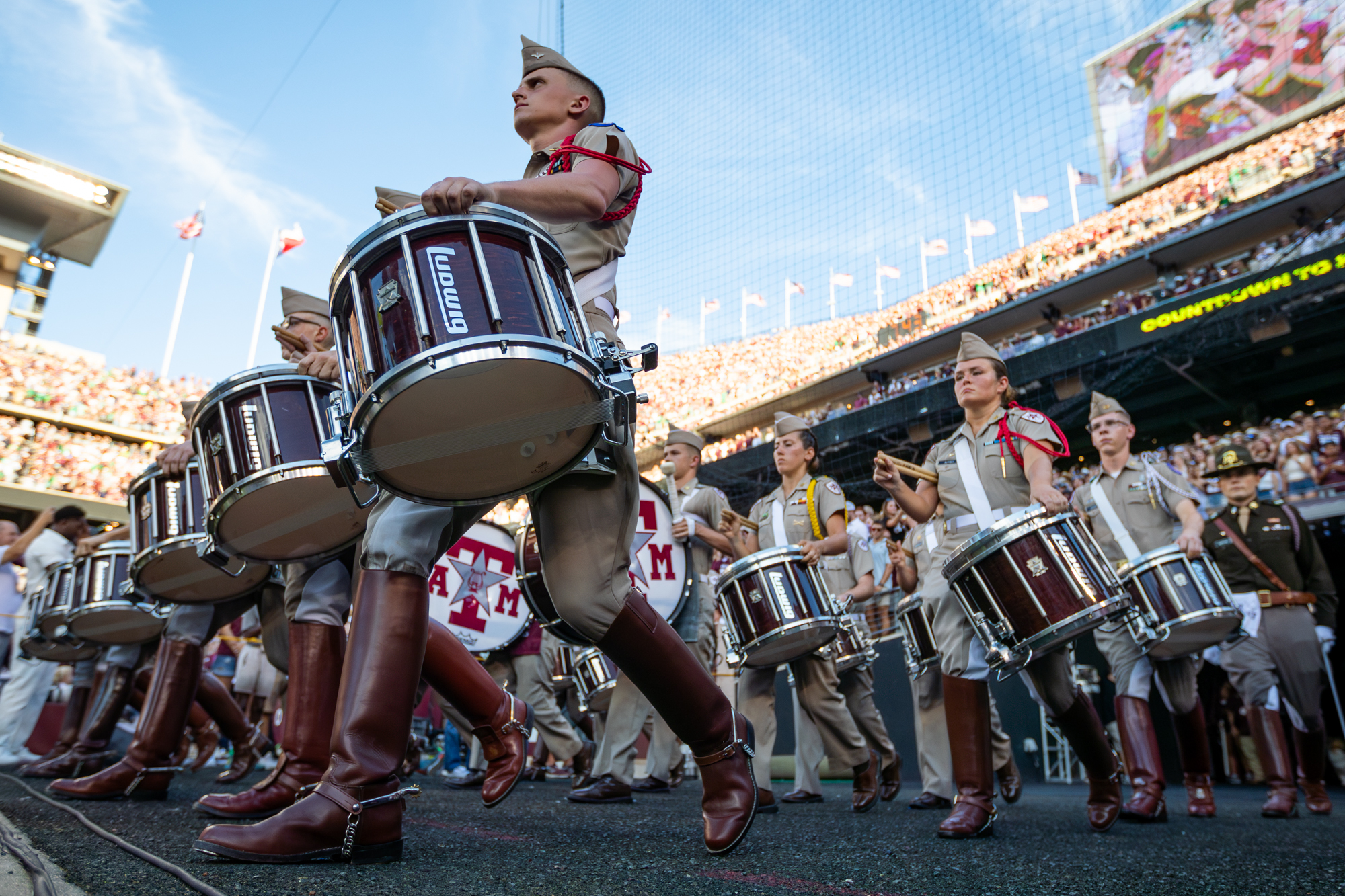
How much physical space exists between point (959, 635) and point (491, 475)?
2.20 metres

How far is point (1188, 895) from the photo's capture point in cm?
177

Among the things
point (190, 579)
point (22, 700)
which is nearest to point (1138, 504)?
point (190, 579)

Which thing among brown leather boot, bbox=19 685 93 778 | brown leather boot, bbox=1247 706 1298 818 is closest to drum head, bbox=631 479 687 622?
brown leather boot, bbox=1247 706 1298 818

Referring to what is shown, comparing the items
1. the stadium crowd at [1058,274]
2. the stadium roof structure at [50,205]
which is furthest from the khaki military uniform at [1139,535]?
the stadium roof structure at [50,205]

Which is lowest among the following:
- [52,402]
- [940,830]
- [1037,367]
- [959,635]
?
[940,830]

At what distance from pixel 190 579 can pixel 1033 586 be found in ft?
10.6

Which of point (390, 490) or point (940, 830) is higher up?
point (390, 490)

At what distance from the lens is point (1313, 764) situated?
4.92 m

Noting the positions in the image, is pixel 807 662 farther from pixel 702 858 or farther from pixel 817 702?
pixel 702 858

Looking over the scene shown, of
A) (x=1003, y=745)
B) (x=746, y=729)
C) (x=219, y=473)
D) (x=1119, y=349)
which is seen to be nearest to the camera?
(x=746, y=729)

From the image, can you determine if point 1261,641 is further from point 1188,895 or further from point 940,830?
point 1188,895

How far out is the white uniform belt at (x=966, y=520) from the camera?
3.53 metres

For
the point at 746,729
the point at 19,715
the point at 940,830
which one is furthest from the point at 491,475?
the point at 19,715

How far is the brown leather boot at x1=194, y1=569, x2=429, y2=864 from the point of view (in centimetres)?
170
